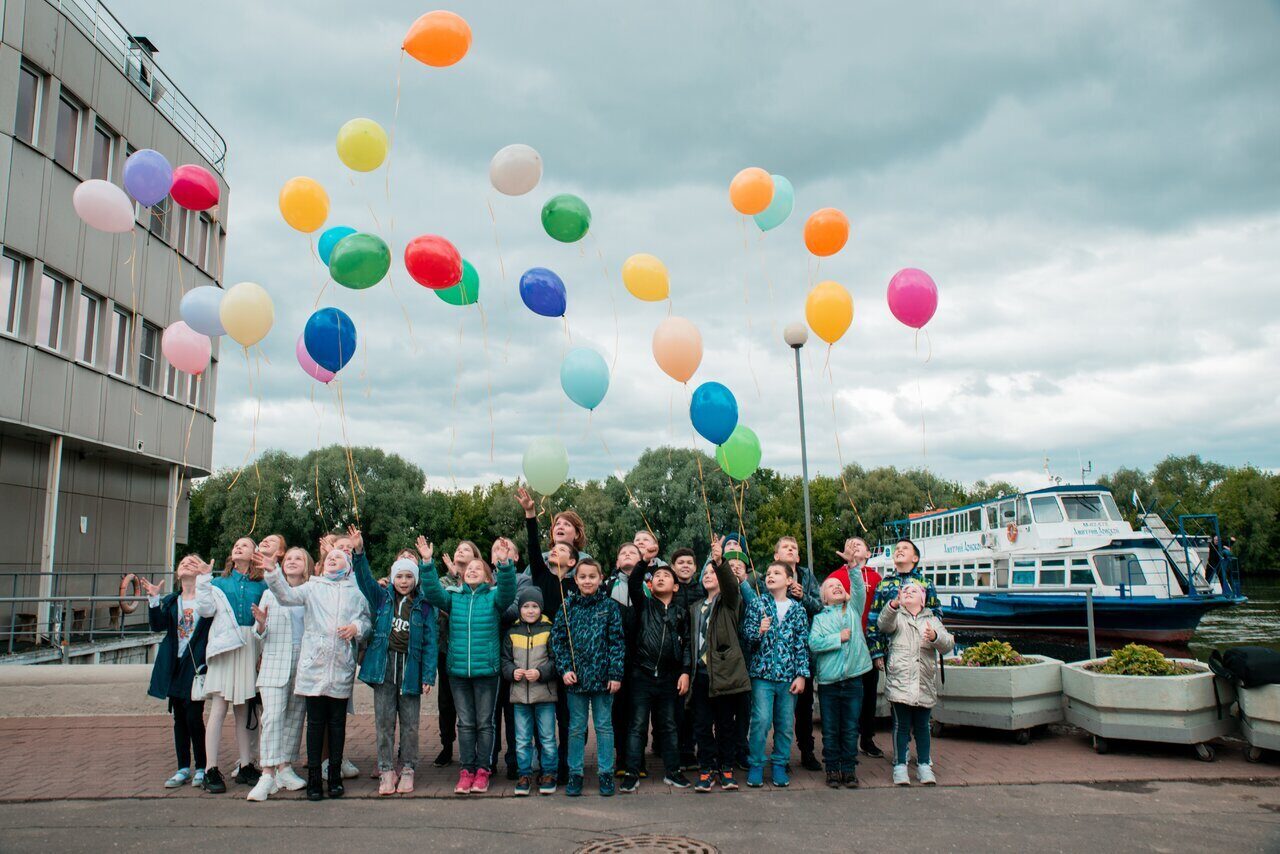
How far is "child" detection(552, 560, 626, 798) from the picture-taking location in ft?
20.4

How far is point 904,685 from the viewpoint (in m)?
6.41

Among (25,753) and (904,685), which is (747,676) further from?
(25,753)

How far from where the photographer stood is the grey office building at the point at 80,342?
13.8 m

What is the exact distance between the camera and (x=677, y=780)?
6340 millimetres

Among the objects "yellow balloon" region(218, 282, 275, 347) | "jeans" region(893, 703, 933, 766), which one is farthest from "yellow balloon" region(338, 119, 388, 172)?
"jeans" region(893, 703, 933, 766)

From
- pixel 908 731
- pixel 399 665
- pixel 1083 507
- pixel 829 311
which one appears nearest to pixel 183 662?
pixel 399 665

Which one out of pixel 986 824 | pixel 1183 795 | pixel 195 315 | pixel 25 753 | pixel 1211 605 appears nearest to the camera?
pixel 986 824

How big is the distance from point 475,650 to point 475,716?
56cm

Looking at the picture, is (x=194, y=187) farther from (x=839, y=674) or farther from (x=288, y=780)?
(x=839, y=674)

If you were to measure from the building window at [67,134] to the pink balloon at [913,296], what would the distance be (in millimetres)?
14701

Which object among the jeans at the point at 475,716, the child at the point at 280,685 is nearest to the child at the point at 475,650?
the jeans at the point at 475,716

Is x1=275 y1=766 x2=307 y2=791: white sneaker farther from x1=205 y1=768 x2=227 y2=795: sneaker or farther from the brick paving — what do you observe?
x1=205 y1=768 x2=227 y2=795: sneaker

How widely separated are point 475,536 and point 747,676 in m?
55.8

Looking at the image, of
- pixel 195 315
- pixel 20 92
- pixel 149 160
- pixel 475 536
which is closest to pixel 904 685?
pixel 195 315
